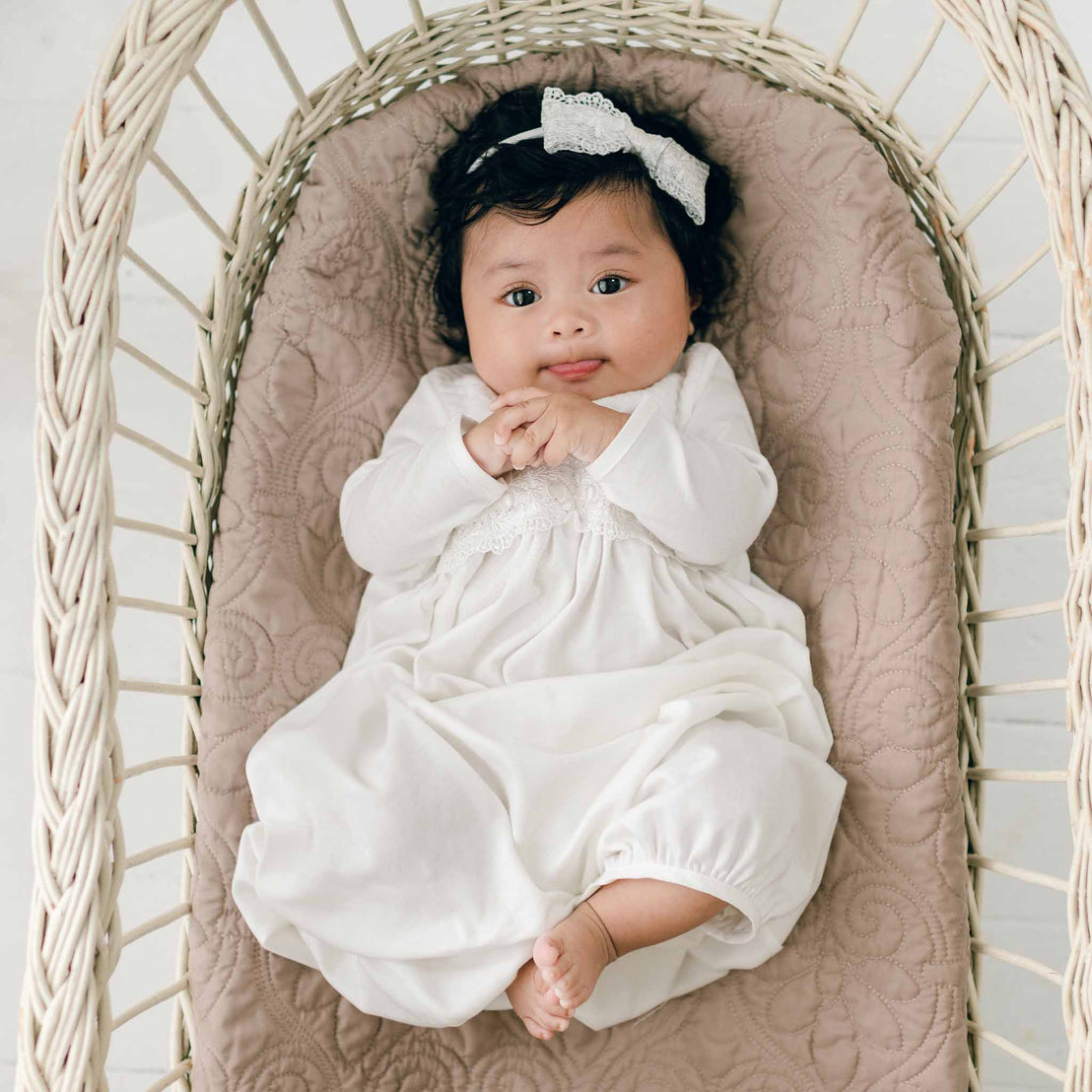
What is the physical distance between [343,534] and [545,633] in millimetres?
260

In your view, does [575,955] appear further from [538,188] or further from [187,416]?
[187,416]

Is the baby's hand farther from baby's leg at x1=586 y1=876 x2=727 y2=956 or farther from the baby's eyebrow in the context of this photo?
baby's leg at x1=586 y1=876 x2=727 y2=956

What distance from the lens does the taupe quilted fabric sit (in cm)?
109

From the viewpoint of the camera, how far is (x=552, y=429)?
110 centimetres

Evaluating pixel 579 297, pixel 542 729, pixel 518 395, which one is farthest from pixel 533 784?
pixel 579 297

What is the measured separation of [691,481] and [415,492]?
0.28 m

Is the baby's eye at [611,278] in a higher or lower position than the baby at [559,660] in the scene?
higher

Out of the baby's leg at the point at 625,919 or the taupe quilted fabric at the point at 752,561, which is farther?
the taupe quilted fabric at the point at 752,561

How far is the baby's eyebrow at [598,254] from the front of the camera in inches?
46.6

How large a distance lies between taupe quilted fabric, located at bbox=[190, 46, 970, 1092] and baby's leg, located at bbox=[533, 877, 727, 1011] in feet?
0.69

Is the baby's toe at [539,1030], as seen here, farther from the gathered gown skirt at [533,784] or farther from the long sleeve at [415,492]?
the long sleeve at [415,492]

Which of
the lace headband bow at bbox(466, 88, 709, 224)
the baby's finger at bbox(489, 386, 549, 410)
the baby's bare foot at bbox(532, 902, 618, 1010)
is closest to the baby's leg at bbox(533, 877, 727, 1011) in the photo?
the baby's bare foot at bbox(532, 902, 618, 1010)

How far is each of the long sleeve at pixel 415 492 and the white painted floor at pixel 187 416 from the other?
0.55 meters

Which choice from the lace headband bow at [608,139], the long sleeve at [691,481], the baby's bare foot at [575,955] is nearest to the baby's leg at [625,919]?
the baby's bare foot at [575,955]
